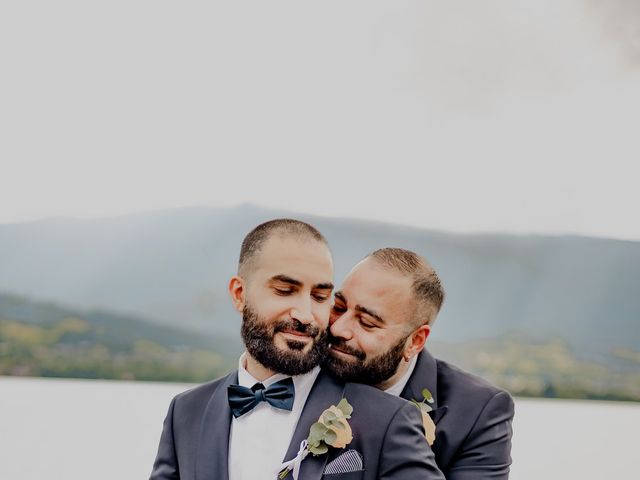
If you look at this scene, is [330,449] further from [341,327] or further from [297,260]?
[297,260]

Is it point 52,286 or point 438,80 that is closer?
point 438,80

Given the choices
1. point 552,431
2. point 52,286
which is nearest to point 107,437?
point 552,431

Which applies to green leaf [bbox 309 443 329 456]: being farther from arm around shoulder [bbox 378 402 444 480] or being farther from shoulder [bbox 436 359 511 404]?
shoulder [bbox 436 359 511 404]

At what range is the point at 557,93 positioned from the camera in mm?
12945

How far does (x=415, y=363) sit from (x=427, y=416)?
262mm

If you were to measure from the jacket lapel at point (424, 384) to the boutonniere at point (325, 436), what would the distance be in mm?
563

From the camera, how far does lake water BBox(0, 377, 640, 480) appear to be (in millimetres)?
7062

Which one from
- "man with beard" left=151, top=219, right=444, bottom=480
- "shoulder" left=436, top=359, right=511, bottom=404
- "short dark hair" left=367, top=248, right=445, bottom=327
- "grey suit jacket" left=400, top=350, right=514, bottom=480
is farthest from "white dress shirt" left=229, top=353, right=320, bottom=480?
"shoulder" left=436, top=359, right=511, bottom=404

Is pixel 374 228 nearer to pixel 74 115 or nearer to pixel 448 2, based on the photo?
pixel 448 2

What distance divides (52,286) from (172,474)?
12308 mm

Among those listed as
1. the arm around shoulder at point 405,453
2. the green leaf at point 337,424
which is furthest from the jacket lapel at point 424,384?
the green leaf at point 337,424

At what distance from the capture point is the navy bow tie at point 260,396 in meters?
2.24

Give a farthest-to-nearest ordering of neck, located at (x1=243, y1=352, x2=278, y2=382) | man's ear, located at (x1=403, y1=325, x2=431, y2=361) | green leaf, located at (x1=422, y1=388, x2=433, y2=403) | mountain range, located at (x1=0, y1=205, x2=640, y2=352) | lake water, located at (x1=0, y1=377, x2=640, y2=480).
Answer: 1. mountain range, located at (x1=0, y1=205, x2=640, y2=352)
2. lake water, located at (x1=0, y1=377, x2=640, y2=480)
3. green leaf, located at (x1=422, y1=388, x2=433, y2=403)
4. man's ear, located at (x1=403, y1=325, x2=431, y2=361)
5. neck, located at (x1=243, y1=352, x2=278, y2=382)

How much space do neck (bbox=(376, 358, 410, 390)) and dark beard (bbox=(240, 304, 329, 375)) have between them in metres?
0.42
